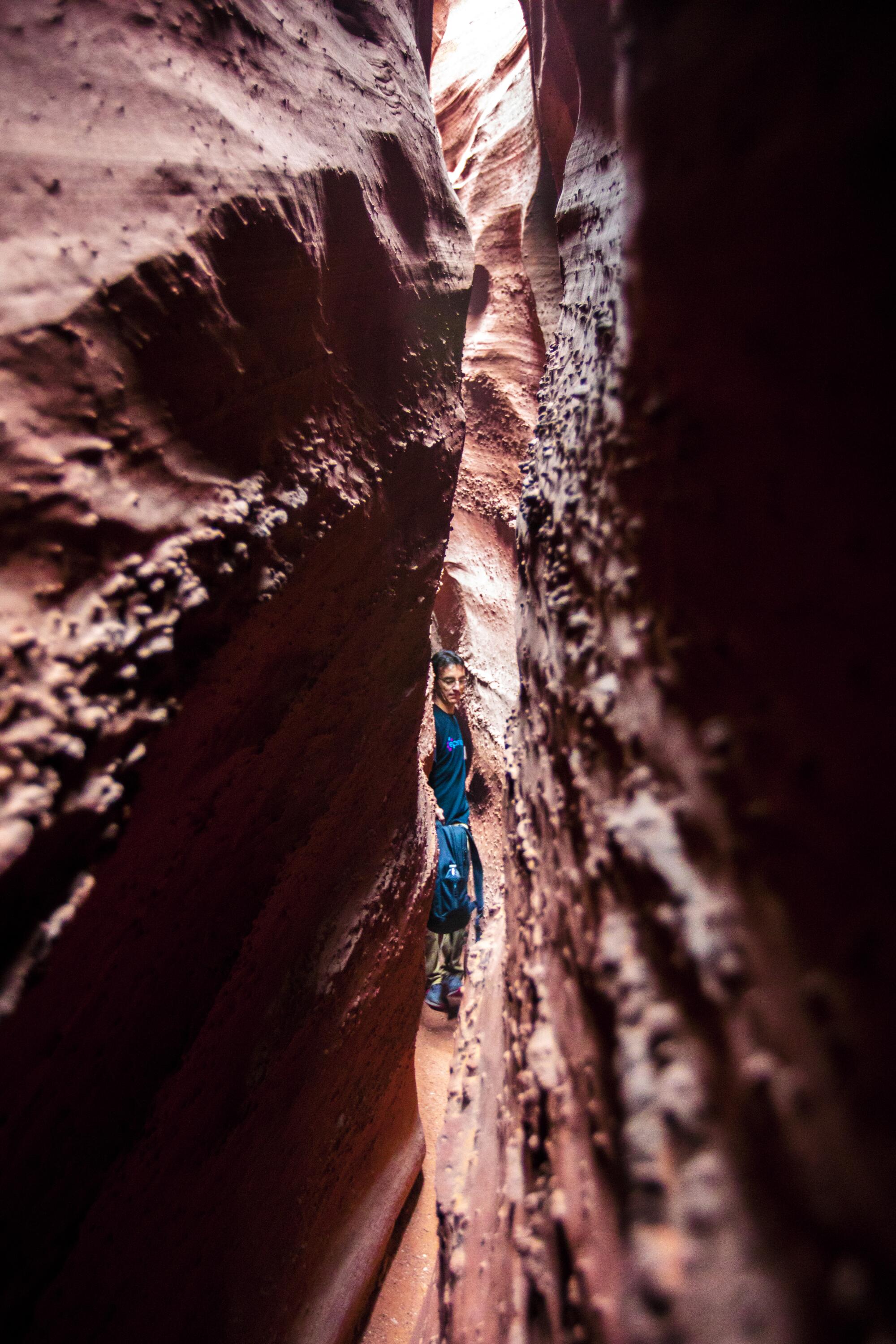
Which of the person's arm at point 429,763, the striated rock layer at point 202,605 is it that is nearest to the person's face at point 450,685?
the person's arm at point 429,763

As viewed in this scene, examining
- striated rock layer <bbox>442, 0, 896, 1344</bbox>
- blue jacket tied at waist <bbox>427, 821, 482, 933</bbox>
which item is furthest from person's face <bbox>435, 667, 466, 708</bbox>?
striated rock layer <bbox>442, 0, 896, 1344</bbox>

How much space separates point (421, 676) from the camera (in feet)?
5.11

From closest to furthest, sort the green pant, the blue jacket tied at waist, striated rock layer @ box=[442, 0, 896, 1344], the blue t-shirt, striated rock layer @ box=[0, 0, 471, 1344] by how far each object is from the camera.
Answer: striated rock layer @ box=[442, 0, 896, 1344] → striated rock layer @ box=[0, 0, 471, 1344] → the blue jacket tied at waist → the blue t-shirt → the green pant

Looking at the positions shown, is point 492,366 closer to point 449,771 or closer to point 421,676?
point 449,771

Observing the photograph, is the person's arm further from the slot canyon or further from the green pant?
the green pant

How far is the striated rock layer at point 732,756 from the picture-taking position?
0.28 metres

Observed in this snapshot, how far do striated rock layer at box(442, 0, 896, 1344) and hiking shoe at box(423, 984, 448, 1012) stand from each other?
7.93 ft

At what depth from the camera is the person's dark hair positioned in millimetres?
2697

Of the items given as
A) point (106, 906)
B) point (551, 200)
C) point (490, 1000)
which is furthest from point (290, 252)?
point (551, 200)

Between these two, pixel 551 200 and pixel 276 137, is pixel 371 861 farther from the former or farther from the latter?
pixel 551 200

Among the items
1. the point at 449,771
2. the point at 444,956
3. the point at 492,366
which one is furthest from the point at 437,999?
the point at 492,366

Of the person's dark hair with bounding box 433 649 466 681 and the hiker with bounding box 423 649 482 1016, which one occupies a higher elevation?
the person's dark hair with bounding box 433 649 466 681

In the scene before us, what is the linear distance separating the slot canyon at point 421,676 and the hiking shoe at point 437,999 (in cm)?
123

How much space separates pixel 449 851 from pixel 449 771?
31 cm
